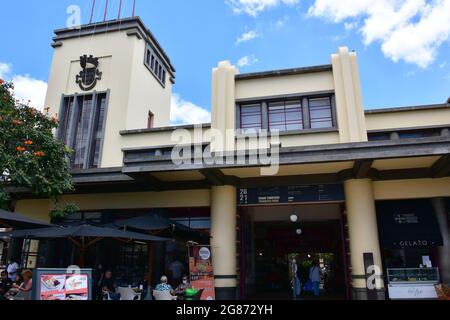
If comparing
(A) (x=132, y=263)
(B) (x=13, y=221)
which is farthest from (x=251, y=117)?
(B) (x=13, y=221)

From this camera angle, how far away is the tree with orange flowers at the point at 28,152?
9984 mm

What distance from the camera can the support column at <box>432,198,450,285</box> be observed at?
11000 mm

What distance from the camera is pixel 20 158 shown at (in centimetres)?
1009

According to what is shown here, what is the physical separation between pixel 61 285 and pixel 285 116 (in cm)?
948

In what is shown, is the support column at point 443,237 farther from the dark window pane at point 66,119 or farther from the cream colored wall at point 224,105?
the dark window pane at point 66,119

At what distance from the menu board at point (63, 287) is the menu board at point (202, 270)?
16.2 ft

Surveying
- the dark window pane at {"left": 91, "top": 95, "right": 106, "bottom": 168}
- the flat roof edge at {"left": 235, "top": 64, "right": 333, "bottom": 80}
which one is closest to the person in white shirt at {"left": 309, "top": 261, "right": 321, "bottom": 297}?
the flat roof edge at {"left": 235, "top": 64, "right": 333, "bottom": 80}

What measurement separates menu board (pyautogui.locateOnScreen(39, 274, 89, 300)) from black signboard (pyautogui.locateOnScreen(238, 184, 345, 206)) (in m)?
6.73

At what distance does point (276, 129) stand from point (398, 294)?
21.2ft

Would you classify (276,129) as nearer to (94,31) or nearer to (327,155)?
(327,155)

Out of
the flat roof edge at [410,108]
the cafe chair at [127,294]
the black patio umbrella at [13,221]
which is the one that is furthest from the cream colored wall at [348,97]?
the black patio umbrella at [13,221]

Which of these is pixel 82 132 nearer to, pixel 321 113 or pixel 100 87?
pixel 100 87

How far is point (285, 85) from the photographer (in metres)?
13.4

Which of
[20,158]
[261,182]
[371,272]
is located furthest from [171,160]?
[371,272]
